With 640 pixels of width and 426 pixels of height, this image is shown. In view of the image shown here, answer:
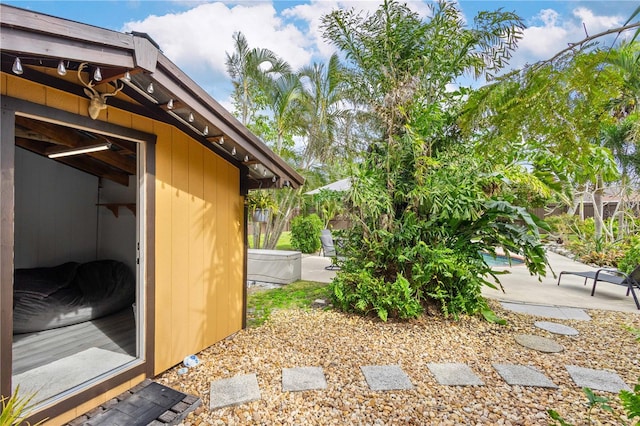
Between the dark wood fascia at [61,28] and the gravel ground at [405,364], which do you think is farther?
the gravel ground at [405,364]

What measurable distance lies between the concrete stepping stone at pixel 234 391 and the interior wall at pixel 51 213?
4.30 m

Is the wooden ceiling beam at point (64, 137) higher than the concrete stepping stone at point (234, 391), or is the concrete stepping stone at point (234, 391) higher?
the wooden ceiling beam at point (64, 137)

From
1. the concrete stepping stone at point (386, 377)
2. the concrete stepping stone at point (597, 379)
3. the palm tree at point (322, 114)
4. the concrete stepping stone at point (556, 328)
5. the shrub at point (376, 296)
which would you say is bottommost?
the concrete stepping stone at point (386, 377)

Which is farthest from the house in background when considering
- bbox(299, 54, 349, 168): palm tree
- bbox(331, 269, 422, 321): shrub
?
bbox(299, 54, 349, 168): palm tree

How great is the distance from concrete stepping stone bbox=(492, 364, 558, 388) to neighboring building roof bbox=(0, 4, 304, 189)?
3.44 m

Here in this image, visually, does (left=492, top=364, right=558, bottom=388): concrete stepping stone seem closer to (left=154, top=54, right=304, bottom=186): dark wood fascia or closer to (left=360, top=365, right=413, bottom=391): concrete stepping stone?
(left=360, top=365, right=413, bottom=391): concrete stepping stone

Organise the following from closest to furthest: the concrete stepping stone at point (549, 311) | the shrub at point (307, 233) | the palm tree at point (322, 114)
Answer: the concrete stepping stone at point (549, 311)
the palm tree at point (322, 114)
the shrub at point (307, 233)

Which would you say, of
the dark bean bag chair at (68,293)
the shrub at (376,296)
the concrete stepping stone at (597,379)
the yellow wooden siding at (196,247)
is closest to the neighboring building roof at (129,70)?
the yellow wooden siding at (196,247)

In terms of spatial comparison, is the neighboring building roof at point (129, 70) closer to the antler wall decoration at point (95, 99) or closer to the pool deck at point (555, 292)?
the antler wall decoration at point (95, 99)

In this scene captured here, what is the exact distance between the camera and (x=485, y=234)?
4.74m

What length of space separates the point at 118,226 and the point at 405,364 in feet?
17.2

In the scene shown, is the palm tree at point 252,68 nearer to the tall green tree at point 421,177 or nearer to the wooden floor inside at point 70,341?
the tall green tree at point 421,177

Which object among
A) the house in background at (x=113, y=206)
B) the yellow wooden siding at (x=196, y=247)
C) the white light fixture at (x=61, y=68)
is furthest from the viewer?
the yellow wooden siding at (x=196, y=247)

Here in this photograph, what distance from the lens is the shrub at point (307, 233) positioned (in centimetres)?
1184
